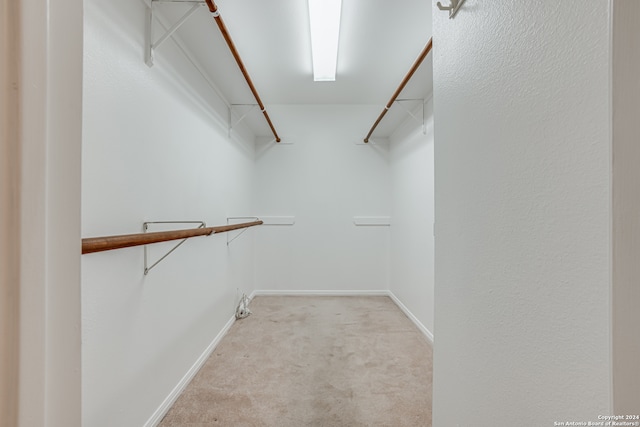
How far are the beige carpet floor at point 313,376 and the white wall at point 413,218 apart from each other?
0.36 m

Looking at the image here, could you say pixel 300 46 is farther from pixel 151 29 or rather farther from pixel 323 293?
pixel 323 293

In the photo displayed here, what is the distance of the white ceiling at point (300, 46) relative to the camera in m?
1.66

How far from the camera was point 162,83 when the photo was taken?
1.39m

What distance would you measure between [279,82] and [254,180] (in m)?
1.35


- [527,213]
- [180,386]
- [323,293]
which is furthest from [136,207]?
[323,293]

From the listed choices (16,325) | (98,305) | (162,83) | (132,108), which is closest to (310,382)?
(98,305)

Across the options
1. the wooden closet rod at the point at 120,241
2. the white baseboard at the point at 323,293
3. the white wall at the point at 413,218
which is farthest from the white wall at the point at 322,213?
the wooden closet rod at the point at 120,241

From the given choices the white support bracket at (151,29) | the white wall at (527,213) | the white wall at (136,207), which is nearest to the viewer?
the white wall at (527,213)

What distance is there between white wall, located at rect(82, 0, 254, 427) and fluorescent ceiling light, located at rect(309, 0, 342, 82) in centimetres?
90

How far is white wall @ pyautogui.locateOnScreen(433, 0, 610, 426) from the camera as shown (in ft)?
1.46

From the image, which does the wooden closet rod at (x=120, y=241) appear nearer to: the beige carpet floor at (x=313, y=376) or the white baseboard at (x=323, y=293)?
the beige carpet floor at (x=313, y=376)

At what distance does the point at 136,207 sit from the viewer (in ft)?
3.88

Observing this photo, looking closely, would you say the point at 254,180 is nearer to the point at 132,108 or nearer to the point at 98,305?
the point at 132,108
